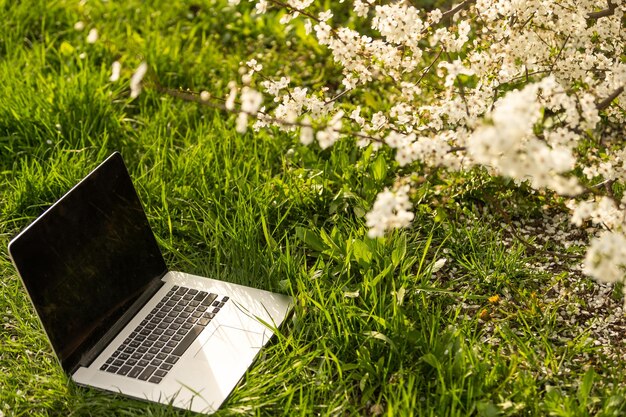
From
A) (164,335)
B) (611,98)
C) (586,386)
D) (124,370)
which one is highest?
(611,98)

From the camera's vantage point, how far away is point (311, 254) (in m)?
2.96

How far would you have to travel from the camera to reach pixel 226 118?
151 inches

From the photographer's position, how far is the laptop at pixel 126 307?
2.24 m

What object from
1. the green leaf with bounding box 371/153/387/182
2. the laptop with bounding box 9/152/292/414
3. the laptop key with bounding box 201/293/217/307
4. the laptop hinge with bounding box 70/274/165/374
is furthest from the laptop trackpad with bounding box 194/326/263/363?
the green leaf with bounding box 371/153/387/182

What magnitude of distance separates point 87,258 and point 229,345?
550 mm

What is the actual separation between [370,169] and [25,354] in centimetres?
160

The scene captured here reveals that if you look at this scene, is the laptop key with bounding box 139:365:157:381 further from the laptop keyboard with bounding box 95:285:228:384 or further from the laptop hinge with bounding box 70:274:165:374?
the laptop hinge with bounding box 70:274:165:374

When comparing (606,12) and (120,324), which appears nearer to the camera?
(120,324)

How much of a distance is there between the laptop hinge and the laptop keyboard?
0.16 ft

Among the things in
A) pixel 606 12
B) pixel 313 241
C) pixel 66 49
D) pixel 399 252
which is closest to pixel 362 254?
pixel 399 252

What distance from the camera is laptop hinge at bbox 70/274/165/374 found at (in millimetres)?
2367

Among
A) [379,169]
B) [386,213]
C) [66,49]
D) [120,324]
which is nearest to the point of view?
[386,213]

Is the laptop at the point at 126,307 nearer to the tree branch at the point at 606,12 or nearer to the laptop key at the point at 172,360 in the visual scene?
the laptop key at the point at 172,360

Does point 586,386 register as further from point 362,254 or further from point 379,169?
point 379,169
